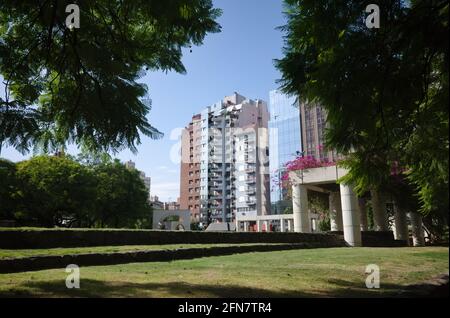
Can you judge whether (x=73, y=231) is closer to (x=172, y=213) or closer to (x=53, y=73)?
(x=53, y=73)

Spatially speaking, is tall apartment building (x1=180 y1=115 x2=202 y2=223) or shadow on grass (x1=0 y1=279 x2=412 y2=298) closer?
shadow on grass (x1=0 y1=279 x2=412 y2=298)

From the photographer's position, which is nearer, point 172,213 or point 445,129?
point 445,129

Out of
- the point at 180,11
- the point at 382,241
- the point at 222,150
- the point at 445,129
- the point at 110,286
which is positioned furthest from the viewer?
the point at 222,150

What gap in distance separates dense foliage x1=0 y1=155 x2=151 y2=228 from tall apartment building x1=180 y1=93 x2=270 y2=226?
199 ft

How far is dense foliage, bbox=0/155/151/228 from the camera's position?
43594 millimetres

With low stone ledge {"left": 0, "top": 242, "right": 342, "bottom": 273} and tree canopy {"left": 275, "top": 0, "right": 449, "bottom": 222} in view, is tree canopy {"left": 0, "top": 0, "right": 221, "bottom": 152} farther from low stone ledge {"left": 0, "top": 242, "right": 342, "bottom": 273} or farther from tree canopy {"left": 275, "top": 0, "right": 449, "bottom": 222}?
low stone ledge {"left": 0, "top": 242, "right": 342, "bottom": 273}

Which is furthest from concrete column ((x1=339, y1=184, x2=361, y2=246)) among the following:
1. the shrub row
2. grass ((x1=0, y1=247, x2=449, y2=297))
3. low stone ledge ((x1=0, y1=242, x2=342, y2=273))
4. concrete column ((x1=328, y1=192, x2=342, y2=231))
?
grass ((x1=0, y1=247, x2=449, y2=297))

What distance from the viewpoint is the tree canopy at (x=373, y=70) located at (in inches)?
217

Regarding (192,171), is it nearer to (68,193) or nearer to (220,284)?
(68,193)

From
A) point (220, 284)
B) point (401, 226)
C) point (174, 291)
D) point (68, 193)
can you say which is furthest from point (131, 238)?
point (68, 193)

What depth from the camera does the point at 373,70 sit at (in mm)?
5680
